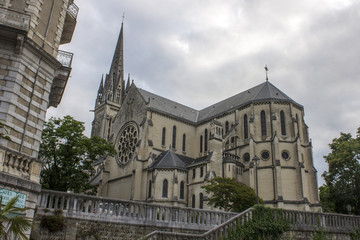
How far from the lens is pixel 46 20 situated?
15.9m

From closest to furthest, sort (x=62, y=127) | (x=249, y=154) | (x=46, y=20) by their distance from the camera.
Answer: (x=46, y=20)
(x=62, y=127)
(x=249, y=154)

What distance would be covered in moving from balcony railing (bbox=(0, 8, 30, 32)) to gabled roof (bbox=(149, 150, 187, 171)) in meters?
26.3

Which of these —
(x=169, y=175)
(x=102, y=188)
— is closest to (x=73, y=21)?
(x=169, y=175)

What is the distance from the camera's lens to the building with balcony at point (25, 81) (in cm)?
1121

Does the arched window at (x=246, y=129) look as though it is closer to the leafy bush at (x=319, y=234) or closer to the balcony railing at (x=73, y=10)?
the leafy bush at (x=319, y=234)

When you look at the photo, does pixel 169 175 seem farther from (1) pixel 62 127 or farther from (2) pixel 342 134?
(2) pixel 342 134

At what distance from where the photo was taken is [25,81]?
1369cm

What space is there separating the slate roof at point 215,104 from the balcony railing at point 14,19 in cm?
3054

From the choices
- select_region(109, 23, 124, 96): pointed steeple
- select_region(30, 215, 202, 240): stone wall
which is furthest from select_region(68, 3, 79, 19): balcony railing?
select_region(109, 23, 124, 96): pointed steeple

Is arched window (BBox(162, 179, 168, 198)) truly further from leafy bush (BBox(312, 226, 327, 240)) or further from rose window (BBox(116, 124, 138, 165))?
leafy bush (BBox(312, 226, 327, 240))

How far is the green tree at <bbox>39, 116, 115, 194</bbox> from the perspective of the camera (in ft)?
85.8

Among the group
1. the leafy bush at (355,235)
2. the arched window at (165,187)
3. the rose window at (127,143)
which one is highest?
the rose window at (127,143)

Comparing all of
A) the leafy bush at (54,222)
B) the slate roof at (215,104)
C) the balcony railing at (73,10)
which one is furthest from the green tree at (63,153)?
the slate roof at (215,104)

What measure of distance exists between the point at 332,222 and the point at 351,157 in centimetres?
1816
